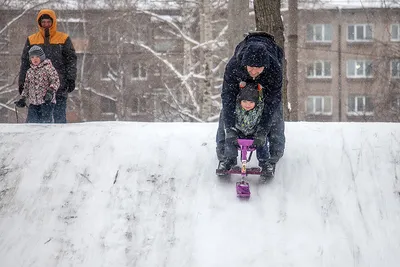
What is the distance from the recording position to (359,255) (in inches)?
182

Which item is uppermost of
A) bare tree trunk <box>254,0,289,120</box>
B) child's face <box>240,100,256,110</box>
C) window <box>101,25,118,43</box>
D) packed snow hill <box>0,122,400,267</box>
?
window <box>101,25,118,43</box>

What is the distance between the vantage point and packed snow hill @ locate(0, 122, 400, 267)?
4.70 m

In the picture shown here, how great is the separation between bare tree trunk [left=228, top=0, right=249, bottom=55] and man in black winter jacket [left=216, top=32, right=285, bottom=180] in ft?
18.8

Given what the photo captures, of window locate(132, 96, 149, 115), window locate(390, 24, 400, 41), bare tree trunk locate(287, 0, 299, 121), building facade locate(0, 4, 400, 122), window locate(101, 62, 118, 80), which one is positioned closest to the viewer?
bare tree trunk locate(287, 0, 299, 121)

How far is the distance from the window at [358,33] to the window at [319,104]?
3.45 meters

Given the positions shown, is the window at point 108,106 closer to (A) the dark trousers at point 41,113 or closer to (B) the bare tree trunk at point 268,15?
(B) the bare tree trunk at point 268,15

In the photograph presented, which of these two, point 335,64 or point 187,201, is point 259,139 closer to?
point 187,201

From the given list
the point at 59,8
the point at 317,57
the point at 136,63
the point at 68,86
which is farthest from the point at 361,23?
the point at 68,86

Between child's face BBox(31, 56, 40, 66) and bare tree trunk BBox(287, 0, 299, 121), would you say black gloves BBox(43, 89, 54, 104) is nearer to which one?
child's face BBox(31, 56, 40, 66)

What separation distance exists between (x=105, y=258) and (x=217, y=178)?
4.65 feet

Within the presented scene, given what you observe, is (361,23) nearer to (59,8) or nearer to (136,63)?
(136,63)

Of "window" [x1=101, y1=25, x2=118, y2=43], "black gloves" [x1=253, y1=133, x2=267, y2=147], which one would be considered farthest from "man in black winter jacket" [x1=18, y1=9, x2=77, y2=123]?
"window" [x1=101, y1=25, x2=118, y2=43]

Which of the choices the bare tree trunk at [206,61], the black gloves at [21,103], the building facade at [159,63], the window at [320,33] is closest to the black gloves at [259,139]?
the black gloves at [21,103]

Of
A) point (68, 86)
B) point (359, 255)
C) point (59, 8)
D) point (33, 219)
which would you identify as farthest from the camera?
point (59, 8)
